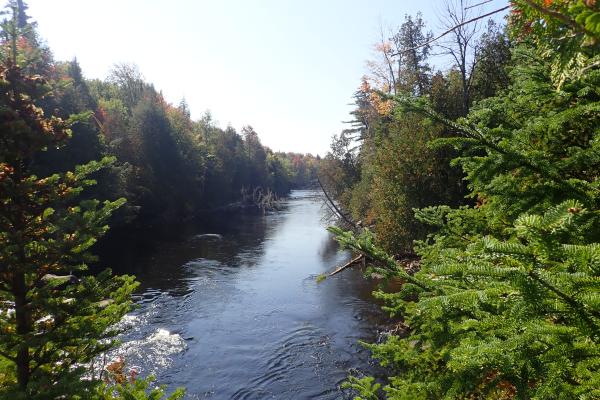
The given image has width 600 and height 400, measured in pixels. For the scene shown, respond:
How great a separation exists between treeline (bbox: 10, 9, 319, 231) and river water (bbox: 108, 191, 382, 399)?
30.3ft

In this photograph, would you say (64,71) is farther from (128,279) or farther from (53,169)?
(128,279)

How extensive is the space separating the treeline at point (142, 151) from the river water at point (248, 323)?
30.3ft

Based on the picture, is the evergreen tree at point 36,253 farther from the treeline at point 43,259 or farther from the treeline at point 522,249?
the treeline at point 522,249

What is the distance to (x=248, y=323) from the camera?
53.7 ft

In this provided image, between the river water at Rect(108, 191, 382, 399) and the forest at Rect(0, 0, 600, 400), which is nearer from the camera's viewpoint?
the forest at Rect(0, 0, 600, 400)

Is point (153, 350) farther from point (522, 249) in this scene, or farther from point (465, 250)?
point (522, 249)

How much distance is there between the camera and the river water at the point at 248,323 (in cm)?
1216

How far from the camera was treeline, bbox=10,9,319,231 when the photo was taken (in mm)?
31836

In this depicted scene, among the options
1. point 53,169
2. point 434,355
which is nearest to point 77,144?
point 53,169

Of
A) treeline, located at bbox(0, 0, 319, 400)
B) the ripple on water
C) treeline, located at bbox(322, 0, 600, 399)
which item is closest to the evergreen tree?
treeline, located at bbox(0, 0, 319, 400)

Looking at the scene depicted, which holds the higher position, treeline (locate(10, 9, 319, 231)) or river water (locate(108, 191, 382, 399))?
treeline (locate(10, 9, 319, 231))

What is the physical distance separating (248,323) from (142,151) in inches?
1363

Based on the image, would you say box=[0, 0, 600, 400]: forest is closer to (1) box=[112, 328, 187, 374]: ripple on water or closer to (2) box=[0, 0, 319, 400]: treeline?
(2) box=[0, 0, 319, 400]: treeline

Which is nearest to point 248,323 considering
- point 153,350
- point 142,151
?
point 153,350
